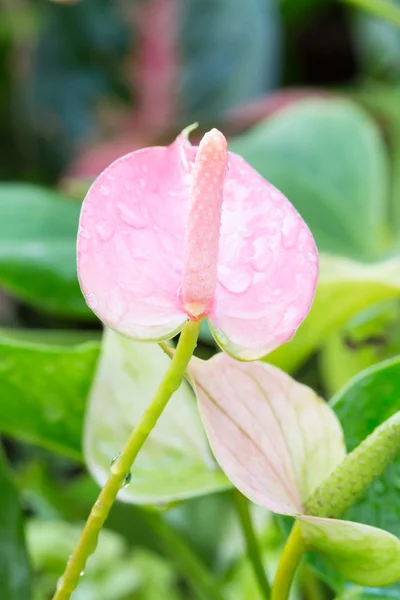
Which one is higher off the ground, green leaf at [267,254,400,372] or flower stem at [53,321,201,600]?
flower stem at [53,321,201,600]

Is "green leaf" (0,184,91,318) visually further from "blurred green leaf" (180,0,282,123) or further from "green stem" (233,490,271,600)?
"blurred green leaf" (180,0,282,123)

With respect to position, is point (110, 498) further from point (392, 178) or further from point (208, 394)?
point (392, 178)

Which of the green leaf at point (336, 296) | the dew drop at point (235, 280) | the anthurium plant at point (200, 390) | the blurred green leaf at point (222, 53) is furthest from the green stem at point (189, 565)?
the blurred green leaf at point (222, 53)

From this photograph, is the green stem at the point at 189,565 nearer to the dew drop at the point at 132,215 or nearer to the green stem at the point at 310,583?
the green stem at the point at 310,583

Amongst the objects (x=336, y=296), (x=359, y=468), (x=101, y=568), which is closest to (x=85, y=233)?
(x=359, y=468)

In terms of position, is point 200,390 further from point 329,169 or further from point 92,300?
point 329,169

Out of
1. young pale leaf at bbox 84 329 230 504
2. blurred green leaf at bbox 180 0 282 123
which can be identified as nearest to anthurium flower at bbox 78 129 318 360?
young pale leaf at bbox 84 329 230 504

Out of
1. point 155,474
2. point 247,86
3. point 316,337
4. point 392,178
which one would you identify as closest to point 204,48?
point 247,86

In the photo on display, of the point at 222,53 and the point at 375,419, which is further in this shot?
the point at 222,53
